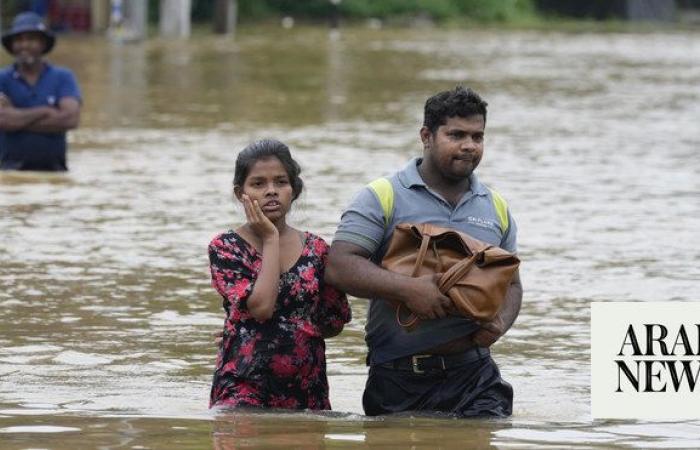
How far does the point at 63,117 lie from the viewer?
14695mm

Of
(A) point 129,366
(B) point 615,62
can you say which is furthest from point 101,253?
(B) point 615,62

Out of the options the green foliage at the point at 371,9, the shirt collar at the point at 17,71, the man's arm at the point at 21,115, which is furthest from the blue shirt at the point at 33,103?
the green foliage at the point at 371,9

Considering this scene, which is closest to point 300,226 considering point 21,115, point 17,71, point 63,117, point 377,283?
point 63,117

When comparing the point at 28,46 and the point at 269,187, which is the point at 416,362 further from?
the point at 28,46

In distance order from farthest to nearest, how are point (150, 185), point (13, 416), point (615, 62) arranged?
1. point (615, 62)
2. point (150, 185)
3. point (13, 416)

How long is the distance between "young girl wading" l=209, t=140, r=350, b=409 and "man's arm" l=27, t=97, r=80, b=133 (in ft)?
25.5

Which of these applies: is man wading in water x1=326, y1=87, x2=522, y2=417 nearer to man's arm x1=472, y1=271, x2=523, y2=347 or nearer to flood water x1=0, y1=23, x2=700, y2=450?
man's arm x1=472, y1=271, x2=523, y2=347

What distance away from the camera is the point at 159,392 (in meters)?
8.50

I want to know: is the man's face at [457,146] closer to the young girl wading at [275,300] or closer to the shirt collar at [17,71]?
the young girl wading at [275,300]

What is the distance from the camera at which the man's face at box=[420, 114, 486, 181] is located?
22.9 feet

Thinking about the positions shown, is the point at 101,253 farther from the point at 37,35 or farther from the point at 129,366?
the point at 129,366

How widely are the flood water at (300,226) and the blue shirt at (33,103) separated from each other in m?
0.27

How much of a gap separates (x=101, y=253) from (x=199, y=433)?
5.92 metres

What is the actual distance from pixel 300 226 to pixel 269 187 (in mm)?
6361
